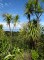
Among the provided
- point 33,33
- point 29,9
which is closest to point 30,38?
point 33,33

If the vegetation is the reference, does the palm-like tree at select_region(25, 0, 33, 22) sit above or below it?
above

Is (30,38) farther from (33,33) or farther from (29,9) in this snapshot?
(29,9)

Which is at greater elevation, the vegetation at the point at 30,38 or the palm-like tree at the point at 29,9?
the palm-like tree at the point at 29,9

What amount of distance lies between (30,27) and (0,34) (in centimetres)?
468

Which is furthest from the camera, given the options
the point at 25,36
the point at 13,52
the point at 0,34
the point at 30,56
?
the point at 0,34

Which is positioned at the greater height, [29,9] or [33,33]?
[29,9]

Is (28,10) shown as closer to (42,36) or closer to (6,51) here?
(42,36)

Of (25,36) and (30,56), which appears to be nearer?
(30,56)

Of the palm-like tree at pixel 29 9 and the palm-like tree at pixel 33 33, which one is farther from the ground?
the palm-like tree at pixel 29 9

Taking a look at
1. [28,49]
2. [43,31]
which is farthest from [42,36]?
[28,49]

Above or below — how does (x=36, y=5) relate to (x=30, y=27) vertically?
above

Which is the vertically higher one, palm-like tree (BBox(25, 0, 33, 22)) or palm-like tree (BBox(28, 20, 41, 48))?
palm-like tree (BBox(25, 0, 33, 22))

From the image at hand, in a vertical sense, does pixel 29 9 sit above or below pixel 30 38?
above

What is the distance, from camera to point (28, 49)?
25.7 meters
